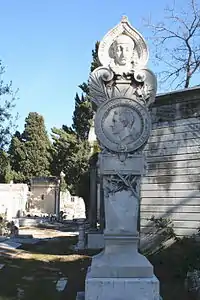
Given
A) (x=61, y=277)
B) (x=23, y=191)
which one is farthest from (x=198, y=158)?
(x=23, y=191)

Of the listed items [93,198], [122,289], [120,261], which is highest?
[93,198]

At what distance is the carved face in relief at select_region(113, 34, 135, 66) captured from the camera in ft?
21.9

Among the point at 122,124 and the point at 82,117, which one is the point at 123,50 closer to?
the point at 122,124

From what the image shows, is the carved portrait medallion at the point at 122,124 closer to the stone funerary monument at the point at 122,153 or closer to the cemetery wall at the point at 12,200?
the stone funerary monument at the point at 122,153

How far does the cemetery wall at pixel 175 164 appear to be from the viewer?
438 inches

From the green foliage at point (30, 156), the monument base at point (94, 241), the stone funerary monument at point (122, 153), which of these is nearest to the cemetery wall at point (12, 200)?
the green foliage at point (30, 156)

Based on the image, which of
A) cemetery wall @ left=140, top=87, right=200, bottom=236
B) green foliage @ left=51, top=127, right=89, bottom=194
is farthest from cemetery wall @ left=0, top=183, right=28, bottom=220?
cemetery wall @ left=140, top=87, right=200, bottom=236

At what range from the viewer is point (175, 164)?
38.2 ft

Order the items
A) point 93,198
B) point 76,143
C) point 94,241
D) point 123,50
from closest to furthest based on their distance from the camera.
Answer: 1. point 123,50
2. point 94,241
3. point 93,198
4. point 76,143

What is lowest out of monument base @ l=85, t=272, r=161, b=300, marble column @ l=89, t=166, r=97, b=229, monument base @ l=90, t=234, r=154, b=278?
monument base @ l=85, t=272, r=161, b=300

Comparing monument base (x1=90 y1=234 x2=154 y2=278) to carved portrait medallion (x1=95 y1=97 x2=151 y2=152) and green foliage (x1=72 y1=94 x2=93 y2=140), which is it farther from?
green foliage (x1=72 y1=94 x2=93 y2=140)

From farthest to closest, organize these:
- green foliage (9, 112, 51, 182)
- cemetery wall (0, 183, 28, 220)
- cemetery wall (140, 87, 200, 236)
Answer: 1. green foliage (9, 112, 51, 182)
2. cemetery wall (0, 183, 28, 220)
3. cemetery wall (140, 87, 200, 236)

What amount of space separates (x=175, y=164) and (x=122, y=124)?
216 inches

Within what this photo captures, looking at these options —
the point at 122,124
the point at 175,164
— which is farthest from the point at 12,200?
Result: the point at 122,124
